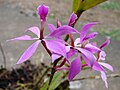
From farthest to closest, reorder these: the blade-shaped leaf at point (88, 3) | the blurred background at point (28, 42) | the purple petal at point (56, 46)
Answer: the blurred background at point (28, 42) → the blade-shaped leaf at point (88, 3) → the purple petal at point (56, 46)

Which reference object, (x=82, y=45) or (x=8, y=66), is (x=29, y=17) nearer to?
(x=8, y=66)

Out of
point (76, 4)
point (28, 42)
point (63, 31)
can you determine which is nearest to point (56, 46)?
point (63, 31)

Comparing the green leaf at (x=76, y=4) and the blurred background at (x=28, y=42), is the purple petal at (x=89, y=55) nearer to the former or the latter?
the green leaf at (x=76, y=4)

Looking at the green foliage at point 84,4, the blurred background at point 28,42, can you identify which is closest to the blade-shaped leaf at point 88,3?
the green foliage at point 84,4

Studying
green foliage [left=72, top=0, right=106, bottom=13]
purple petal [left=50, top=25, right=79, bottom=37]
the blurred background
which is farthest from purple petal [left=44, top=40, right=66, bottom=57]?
the blurred background

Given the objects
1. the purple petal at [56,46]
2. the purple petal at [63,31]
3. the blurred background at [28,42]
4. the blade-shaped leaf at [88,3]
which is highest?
the blade-shaped leaf at [88,3]

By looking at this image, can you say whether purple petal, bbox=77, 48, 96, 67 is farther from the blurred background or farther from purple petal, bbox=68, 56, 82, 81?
the blurred background

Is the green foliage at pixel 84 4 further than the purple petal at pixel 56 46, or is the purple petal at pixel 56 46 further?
the green foliage at pixel 84 4

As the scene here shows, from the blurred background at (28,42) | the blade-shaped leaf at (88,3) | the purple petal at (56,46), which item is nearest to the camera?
the purple petal at (56,46)

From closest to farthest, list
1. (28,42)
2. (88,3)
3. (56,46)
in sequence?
(56,46), (88,3), (28,42)

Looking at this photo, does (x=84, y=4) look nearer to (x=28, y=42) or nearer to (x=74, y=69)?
(x=74, y=69)
